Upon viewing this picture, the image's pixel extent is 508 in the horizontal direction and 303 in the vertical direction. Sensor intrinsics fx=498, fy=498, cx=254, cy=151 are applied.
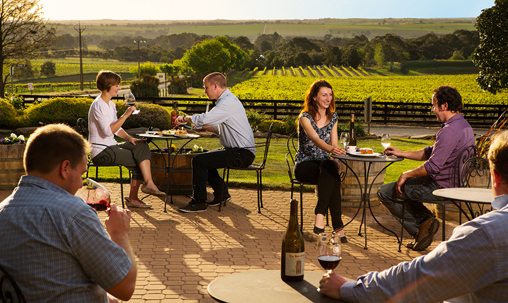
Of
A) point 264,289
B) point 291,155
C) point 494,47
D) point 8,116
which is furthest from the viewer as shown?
point 494,47

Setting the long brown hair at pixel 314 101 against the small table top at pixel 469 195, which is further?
the long brown hair at pixel 314 101

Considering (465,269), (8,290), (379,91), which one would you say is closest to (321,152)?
(465,269)

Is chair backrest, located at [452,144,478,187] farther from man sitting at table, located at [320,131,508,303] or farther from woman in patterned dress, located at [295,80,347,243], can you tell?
man sitting at table, located at [320,131,508,303]

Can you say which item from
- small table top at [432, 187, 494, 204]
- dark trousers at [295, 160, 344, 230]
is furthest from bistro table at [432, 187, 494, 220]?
dark trousers at [295, 160, 344, 230]

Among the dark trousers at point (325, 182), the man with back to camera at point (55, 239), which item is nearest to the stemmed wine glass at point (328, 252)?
the man with back to camera at point (55, 239)

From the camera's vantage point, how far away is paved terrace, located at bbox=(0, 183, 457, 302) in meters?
3.81

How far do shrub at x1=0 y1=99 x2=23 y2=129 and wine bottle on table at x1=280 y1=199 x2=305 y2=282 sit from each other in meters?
16.2

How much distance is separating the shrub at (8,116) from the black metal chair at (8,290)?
16.2m

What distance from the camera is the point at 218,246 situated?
4691mm

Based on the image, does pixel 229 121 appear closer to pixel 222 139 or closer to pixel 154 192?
pixel 222 139

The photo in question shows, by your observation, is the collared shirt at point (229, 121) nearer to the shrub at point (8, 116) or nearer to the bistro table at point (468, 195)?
the bistro table at point (468, 195)

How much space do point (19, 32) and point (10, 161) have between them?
28.9 m

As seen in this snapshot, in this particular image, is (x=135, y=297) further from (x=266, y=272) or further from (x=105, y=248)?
(x=105, y=248)

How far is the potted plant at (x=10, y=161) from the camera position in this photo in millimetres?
6488
